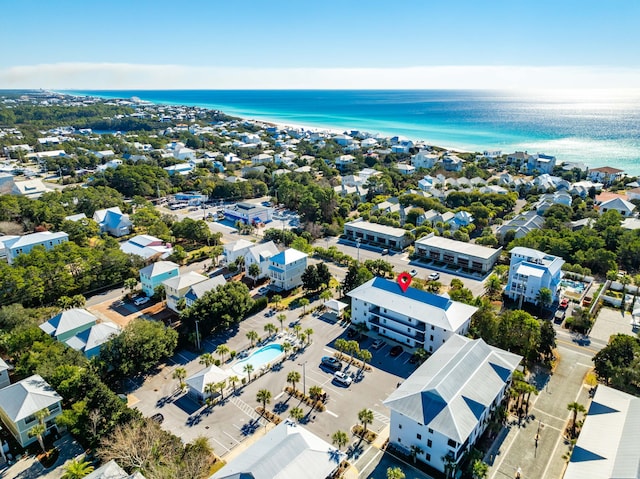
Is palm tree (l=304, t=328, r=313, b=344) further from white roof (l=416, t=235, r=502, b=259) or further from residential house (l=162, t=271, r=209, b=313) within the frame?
white roof (l=416, t=235, r=502, b=259)

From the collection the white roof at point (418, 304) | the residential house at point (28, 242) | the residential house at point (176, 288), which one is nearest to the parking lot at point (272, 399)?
the white roof at point (418, 304)

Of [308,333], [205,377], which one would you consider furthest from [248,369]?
[308,333]

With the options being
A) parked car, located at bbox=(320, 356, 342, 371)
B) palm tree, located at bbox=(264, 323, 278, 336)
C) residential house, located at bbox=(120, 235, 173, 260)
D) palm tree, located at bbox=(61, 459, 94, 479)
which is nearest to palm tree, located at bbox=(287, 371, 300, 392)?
parked car, located at bbox=(320, 356, 342, 371)

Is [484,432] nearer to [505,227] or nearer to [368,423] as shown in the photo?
[368,423]

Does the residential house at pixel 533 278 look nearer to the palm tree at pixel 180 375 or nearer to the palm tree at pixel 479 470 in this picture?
the palm tree at pixel 479 470

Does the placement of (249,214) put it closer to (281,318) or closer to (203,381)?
(281,318)
